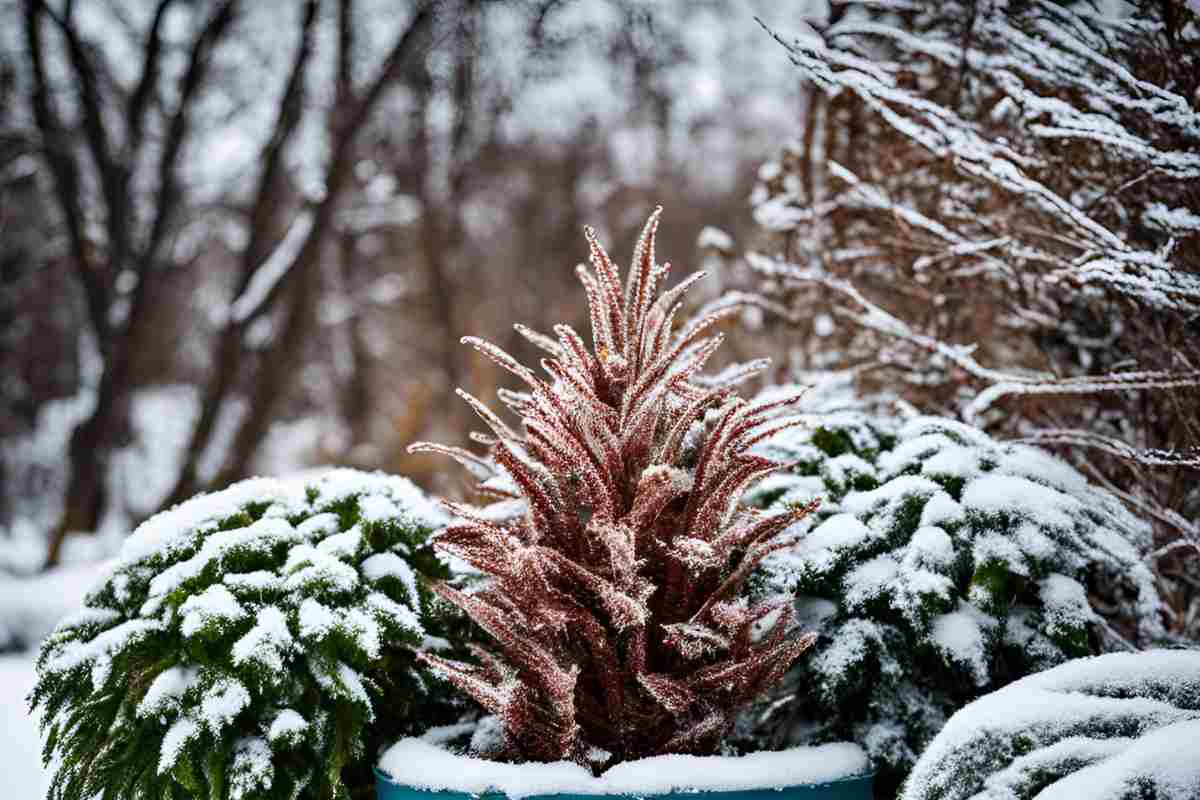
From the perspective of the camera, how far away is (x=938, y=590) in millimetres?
1977

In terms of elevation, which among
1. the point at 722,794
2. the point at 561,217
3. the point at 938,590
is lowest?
the point at 722,794

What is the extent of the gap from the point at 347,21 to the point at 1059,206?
6293 mm

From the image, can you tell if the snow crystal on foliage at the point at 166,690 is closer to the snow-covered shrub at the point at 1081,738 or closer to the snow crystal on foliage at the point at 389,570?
the snow crystal on foliage at the point at 389,570

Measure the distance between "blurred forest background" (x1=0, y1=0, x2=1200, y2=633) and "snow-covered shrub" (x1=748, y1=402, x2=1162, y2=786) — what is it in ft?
0.77

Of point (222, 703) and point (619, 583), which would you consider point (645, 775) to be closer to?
point (619, 583)

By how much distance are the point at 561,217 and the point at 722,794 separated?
10.4 meters

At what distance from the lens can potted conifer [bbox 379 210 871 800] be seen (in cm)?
182

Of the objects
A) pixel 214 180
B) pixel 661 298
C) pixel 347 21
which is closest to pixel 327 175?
pixel 347 21

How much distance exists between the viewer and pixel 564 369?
1936mm

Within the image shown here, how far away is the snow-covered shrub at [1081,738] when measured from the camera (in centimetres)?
132

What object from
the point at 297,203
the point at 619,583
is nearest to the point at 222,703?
the point at 619,583

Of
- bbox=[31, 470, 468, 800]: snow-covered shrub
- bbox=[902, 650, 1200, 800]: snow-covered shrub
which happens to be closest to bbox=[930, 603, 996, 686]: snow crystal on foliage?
bbox=[902, 650, 1200, 800]: snow-covered shrub

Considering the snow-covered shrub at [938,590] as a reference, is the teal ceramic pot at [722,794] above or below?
below

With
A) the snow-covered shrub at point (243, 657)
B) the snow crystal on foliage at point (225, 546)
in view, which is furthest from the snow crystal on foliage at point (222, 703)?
the snow crystal on foliage at point (225, 546)
